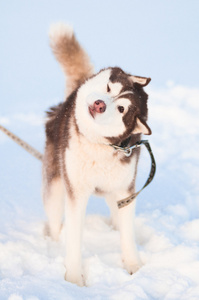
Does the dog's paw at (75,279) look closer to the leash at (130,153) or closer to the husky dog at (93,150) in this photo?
the husky dog at (93,150)

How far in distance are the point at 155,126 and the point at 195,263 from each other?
4.25 m

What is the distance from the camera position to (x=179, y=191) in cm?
481

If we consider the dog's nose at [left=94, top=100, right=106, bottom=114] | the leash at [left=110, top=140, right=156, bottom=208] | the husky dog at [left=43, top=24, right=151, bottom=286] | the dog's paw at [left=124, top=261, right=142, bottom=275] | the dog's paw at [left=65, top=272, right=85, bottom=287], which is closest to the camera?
the dog's nose at [left=94, top=100, right=106, bottom=114]

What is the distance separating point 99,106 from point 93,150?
17.4 inches

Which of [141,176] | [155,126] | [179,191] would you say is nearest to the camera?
[179,191]

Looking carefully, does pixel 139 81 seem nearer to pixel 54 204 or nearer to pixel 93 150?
pixel 93 150

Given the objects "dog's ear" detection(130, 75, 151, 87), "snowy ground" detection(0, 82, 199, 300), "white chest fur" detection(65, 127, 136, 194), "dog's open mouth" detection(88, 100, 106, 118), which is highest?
"dog's ear" detection(130, 75, 151, 87)

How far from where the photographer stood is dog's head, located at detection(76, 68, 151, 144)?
2.59 metres

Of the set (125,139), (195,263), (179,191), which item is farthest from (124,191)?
(179,191)

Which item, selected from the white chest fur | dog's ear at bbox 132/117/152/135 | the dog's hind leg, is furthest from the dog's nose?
the dog's hind leg

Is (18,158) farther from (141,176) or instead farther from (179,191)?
(179,191)

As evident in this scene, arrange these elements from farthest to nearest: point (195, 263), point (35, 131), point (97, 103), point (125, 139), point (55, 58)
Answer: point (35, 131) → point (55, 58) → point (195, 263) → point (125, 139) → point (97, 103)

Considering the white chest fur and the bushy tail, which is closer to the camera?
the white chest fur

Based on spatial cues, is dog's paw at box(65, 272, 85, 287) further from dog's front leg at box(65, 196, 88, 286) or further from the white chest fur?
the white chest fur
